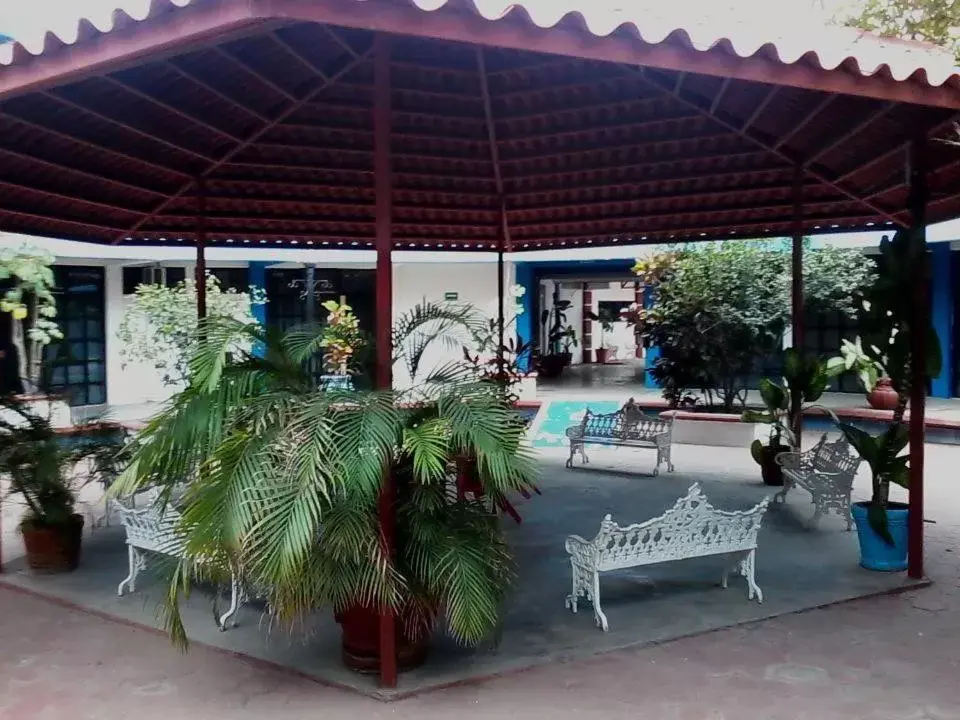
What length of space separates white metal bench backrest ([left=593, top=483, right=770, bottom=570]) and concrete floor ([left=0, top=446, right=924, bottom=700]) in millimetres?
354

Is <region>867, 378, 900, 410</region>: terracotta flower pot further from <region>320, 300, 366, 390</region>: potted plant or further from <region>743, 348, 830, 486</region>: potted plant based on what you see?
<region>320, 300, 366, 390</region>: potted plant

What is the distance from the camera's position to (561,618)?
4926 mm

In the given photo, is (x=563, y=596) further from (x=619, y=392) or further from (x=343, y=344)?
(x=619, y=392)

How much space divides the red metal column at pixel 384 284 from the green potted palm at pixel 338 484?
3.1 inches

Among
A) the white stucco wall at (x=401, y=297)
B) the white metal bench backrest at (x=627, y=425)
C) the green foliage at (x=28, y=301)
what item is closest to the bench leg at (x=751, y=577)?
the white metal bench backrest at (x=627, y=425)

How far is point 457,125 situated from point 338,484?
457cm

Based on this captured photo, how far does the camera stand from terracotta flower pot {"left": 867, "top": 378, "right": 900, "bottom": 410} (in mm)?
13242

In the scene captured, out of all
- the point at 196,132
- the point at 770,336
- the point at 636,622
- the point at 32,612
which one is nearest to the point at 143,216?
the point at 196,132

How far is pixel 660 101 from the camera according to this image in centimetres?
668

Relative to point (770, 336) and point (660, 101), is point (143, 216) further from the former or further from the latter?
point (770, 336)

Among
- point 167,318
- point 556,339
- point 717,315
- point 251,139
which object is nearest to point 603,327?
point 556,339

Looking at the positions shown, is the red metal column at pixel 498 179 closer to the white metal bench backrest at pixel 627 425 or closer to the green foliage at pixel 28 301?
the white metal bench backrest at pixel 627 425

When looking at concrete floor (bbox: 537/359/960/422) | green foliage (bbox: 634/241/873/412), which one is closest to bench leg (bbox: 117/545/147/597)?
green foliage (bbox: 634/241/873/412)

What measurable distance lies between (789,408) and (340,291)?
41.6 feet
